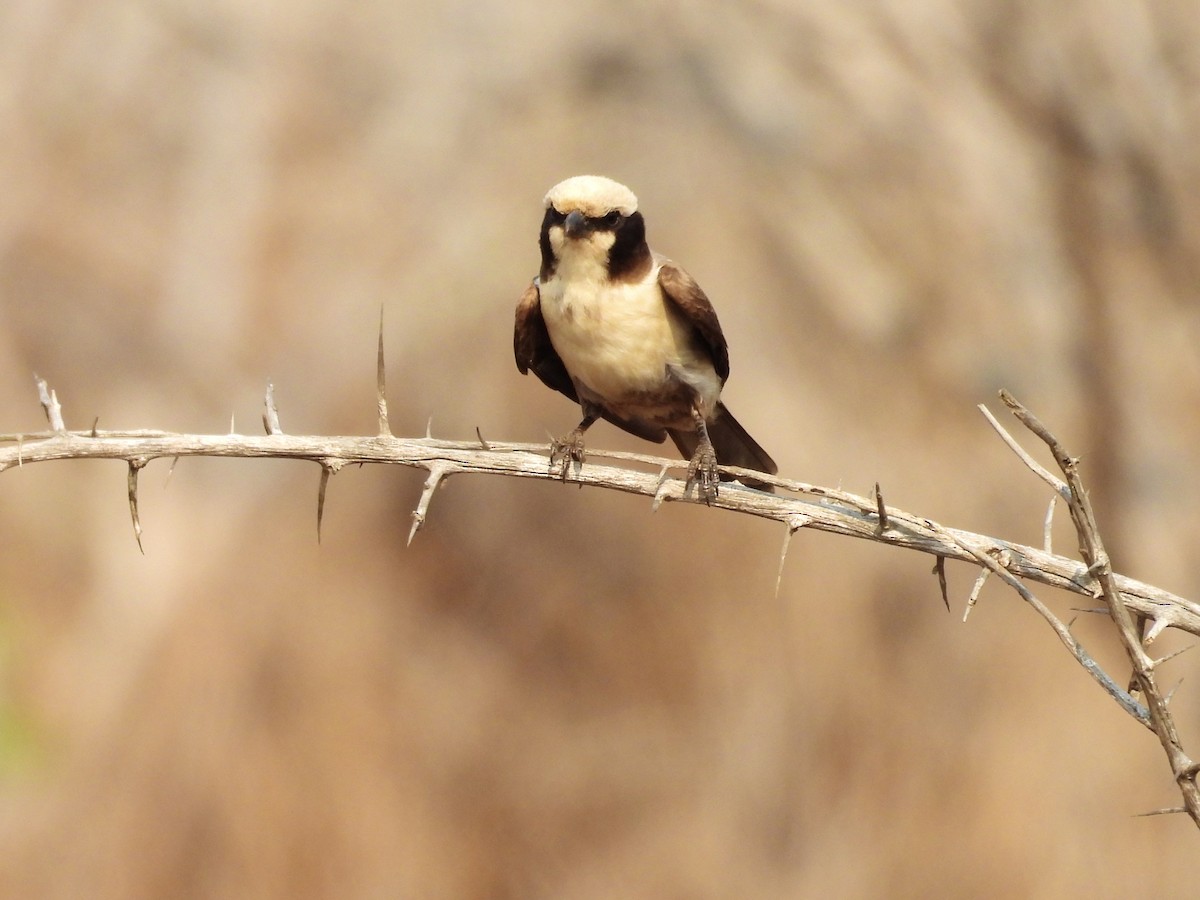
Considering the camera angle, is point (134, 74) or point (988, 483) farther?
point (134, 74)

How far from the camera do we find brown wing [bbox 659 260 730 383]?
362 cm

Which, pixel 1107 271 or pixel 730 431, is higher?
pixel 1107 271

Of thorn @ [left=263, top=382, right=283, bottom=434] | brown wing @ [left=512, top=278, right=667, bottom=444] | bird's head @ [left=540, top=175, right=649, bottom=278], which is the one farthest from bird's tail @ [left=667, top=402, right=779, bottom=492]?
thorn @ [left=263, top=382, right=283, bottom=434]

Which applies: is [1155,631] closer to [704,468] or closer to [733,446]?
[704,468]

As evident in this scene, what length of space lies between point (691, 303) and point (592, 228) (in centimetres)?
39

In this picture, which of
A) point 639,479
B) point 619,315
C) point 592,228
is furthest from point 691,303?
point 639,479

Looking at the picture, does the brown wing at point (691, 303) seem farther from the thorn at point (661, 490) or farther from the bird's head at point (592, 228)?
the thorn at point (661, 490)

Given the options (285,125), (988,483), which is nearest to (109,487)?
(285,125)

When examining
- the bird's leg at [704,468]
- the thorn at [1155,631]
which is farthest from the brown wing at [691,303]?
the thorn at [1155,631]

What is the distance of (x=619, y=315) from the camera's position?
11.7ft

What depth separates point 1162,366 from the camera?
25.1 ft

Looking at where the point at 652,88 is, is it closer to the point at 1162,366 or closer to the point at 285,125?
the point at 285,125

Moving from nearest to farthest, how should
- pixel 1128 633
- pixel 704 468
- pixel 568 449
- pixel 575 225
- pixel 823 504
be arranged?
pixel 1128 633 → pixel 823 504 → pixel 704 468 → pixel 568 449 → pixel 575 225

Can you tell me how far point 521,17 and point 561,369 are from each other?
189 inches
